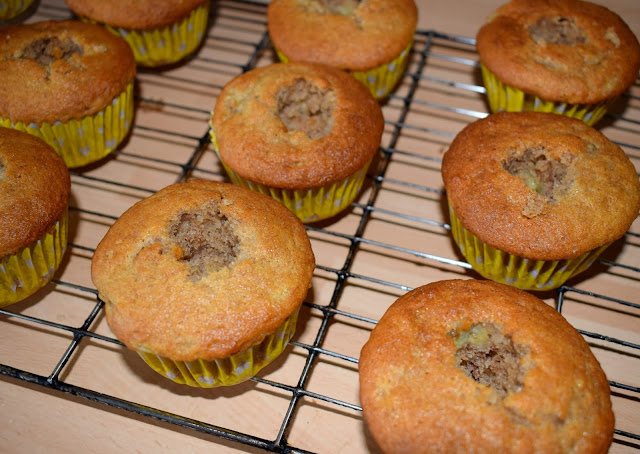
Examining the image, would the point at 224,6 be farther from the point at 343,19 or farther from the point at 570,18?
the point at 570,18

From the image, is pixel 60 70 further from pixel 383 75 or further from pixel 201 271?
pixel 383 75

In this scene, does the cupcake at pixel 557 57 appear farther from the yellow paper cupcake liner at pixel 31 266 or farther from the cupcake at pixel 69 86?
the yellow paper cupcake liner at pixel 31 266

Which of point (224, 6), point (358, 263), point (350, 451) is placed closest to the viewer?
point (350, 451)

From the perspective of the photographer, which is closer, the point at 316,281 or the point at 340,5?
the point at 316,281

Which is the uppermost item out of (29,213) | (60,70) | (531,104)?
(531,104)

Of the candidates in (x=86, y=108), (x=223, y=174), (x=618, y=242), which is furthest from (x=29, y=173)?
(x=618, y=242)

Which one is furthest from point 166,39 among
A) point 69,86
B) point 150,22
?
point 69,86
